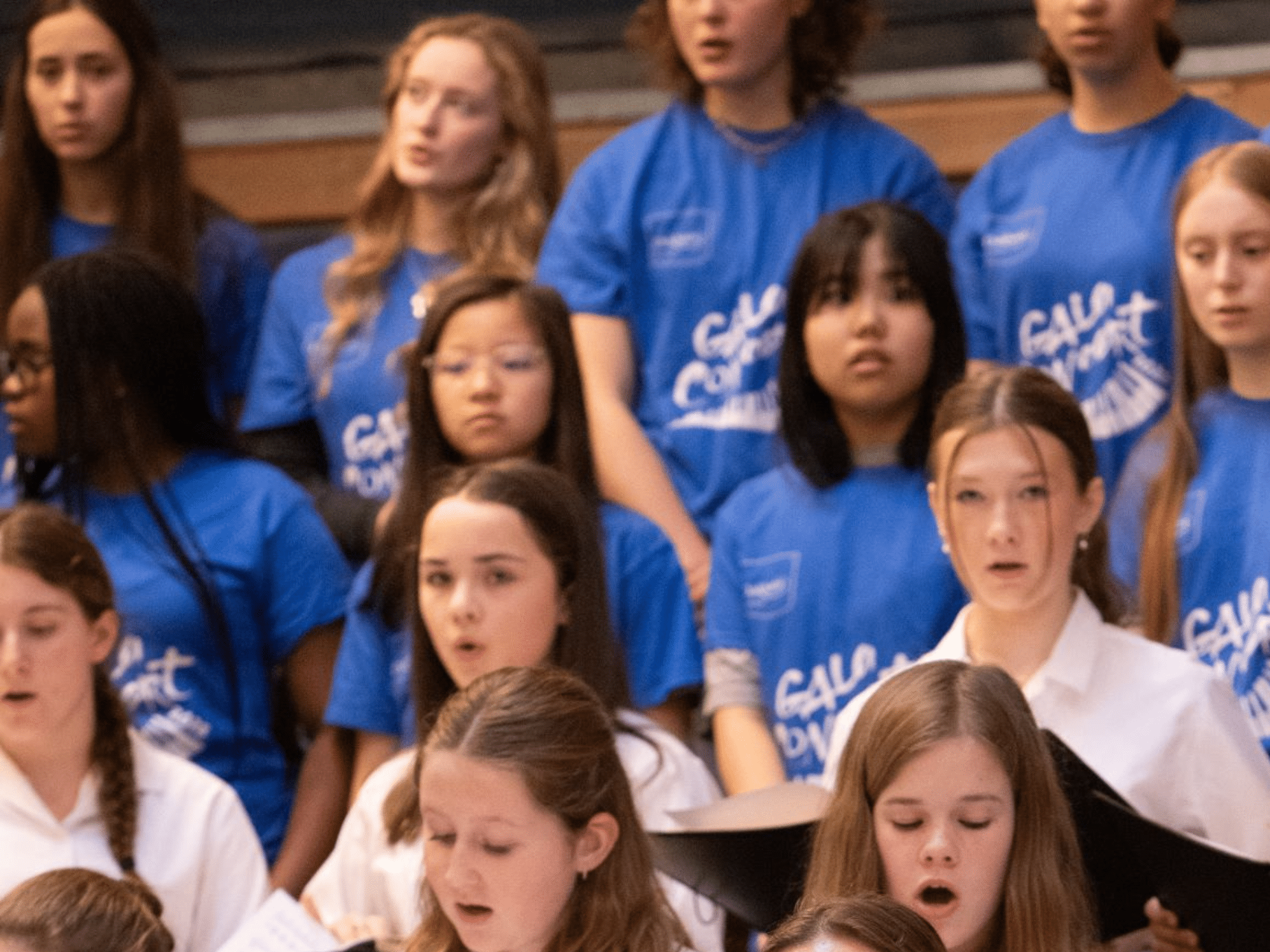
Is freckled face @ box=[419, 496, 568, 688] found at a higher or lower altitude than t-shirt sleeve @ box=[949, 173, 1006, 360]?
lower

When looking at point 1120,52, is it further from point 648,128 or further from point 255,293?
point 255,293

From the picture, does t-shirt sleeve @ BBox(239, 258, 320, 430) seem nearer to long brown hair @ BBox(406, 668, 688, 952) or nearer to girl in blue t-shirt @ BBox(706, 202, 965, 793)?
girl in blue t-shirt @ BBox(706, 202, 965, 793)

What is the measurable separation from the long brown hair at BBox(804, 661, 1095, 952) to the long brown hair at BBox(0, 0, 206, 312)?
1.69 metres

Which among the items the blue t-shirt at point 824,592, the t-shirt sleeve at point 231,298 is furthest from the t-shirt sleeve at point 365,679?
the t-shirt sleeve at point 231,298

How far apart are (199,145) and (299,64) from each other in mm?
230

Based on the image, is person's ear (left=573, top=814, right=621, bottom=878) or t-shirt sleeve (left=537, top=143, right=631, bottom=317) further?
t-shirt sleeve (left=537, top=143, right=631, bottom=317)

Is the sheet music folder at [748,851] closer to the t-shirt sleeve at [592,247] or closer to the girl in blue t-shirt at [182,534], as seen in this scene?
the girl in blue t-shirt at [182,534]

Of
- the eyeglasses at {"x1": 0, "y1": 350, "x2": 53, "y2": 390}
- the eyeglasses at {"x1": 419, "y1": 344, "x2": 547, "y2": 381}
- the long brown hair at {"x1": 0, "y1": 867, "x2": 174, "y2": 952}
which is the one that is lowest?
the long brown hair at {"x1": 0, "y1": 867, "x2": 174, "y2": 952}

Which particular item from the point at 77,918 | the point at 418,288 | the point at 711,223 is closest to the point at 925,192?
the point at 711,223

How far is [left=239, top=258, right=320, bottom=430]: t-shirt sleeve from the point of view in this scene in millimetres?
3420

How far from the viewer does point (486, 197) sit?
336 centimetres

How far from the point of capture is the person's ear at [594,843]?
216 cm

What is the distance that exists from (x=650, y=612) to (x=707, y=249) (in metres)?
0.56

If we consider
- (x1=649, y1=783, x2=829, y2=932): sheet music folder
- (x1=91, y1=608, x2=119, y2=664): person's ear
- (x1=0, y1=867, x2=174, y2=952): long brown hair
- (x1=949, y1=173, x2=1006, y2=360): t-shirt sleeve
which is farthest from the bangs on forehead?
(x1=0, y1=867, x2=174, y2=952): long brown hair
